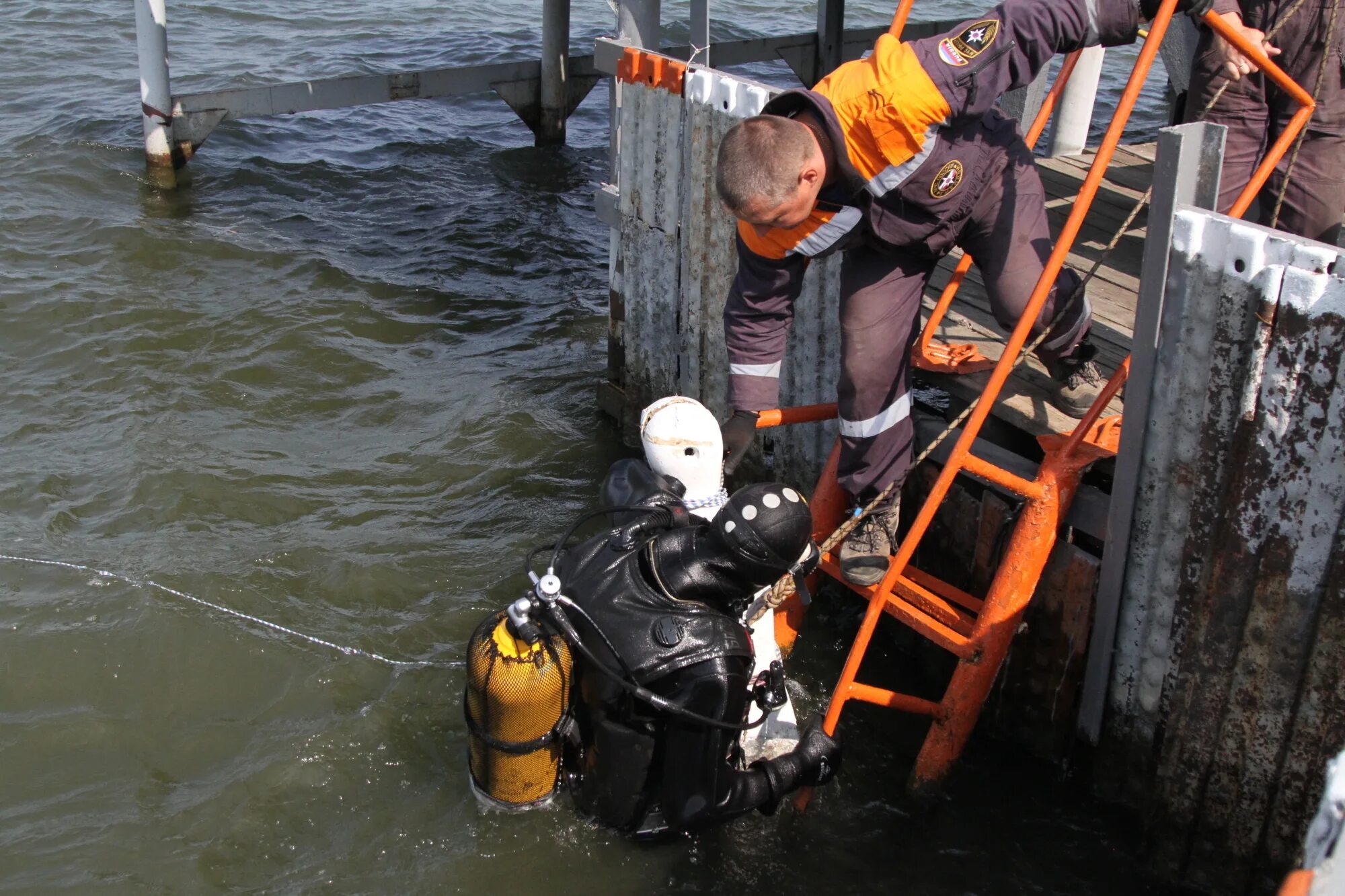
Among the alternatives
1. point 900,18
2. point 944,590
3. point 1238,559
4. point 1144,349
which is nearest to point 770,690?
point 944,590

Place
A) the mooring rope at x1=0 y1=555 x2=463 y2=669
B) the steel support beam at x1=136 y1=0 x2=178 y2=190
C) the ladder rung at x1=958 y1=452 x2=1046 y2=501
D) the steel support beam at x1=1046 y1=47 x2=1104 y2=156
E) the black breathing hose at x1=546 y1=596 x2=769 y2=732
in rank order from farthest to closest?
the steel support beam at x1=136 y1=0 x2=178 y2=190
the steel support beam at x1=1046 y1=47 x2=1104 y2=156
the mooring rope at x1=0 y1=555 x2=463 y2=669
the ladder rung at x1=958 y1=452 x2=1046 y2=501
the black breathing hose at x1=546 y1=596 x2=769 y2=732

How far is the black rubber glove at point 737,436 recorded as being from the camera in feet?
12.9

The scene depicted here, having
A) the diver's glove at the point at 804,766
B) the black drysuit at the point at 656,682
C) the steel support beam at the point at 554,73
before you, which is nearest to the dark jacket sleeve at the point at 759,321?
the black drysuit at the point at 656,682

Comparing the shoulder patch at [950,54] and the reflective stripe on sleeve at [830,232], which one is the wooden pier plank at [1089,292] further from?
the shoulder patch at [950,54]

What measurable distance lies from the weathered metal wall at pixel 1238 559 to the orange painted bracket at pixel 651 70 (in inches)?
98.6

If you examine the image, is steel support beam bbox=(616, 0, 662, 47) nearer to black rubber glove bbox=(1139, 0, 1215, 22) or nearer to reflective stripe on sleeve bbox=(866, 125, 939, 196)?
reflective stripe on sleeve bbox=(866, 125, 939, 196)

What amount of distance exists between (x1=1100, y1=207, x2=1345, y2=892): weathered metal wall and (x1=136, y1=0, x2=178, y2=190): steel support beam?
799cm

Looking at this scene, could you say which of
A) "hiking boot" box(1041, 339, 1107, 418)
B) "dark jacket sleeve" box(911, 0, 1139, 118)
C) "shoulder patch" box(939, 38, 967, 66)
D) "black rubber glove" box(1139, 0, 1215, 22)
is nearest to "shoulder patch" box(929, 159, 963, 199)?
"dark jacket sleeve" box(911, 0, 1139, 118)

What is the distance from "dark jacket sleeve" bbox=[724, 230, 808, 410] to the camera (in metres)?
3.87

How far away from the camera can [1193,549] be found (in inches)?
136

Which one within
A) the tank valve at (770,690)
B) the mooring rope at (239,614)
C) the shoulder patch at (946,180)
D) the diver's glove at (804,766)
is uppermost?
the shoulder patch at (946,180)

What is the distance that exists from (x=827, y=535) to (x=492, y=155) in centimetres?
774

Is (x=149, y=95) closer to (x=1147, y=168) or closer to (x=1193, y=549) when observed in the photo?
(x=1147, y=168)

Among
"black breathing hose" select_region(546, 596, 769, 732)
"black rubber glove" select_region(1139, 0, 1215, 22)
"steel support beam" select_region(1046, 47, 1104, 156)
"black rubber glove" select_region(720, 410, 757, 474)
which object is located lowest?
"black breathing hose" select_region(546, 596, 769, 732)
